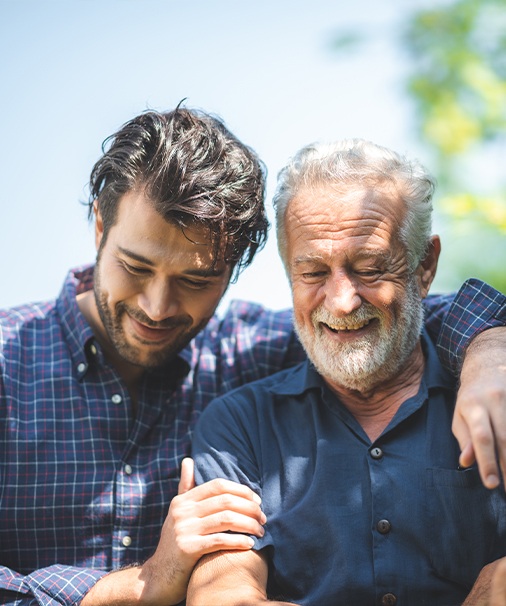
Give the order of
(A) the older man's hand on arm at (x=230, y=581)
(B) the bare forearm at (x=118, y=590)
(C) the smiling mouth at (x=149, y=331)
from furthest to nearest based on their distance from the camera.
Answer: (C) the smiling mouth at (x=149, y=331) < (B) the bare forearm at (x=118, y=590) < (A) the older man's hand on arm at (x=230, y=581)

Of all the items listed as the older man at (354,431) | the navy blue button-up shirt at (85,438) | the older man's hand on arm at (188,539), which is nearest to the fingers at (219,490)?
the older man's hand on arm at (188,539)

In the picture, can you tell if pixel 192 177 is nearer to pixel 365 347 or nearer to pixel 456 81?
pixel 365 347

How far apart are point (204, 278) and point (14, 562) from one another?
123cm

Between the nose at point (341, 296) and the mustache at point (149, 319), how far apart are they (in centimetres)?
60

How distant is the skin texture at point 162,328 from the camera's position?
2.42m

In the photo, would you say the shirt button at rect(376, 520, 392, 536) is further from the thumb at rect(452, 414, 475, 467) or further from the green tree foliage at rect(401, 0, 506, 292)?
the green tree foliage at rect(401, 0, 506, 292)

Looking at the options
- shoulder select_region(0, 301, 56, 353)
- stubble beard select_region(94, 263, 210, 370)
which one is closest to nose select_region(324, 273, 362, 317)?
stubble beard select_region(94, 263, 210, 370)

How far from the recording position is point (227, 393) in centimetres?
294

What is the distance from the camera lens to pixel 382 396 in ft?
9.25

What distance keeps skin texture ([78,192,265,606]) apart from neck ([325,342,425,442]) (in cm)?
51

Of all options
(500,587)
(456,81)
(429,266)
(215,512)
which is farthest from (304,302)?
(456,81)

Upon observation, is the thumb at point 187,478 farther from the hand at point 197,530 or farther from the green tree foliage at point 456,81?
the green tree foliage at point 456,81

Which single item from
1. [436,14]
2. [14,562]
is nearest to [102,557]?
[14,562]

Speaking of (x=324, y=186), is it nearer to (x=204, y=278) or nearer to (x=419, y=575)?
(x=204, y=278)
